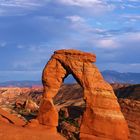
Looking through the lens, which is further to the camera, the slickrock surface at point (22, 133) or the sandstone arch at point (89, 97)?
the sandstone arch at point (89, 97)

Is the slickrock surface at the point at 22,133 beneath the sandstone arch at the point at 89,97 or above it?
beneath

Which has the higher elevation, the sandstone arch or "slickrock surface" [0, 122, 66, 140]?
the sandstone arch

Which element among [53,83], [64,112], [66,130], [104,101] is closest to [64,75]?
[53,83]

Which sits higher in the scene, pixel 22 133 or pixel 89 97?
pixel 89 97

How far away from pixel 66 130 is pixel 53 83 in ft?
30.7

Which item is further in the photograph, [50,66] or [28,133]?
[50,66]

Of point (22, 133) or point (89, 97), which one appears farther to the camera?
point (89, 97)

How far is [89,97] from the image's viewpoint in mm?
28203

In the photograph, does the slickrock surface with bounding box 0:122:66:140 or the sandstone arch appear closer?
the slickrock surface with bounding box 0:122:66:140

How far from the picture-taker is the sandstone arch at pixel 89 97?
2805 centimetres

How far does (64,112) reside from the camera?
5241 centimetres

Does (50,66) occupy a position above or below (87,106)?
above

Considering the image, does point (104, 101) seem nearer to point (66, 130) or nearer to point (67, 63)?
point (67, 63)

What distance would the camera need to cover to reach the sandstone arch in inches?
1104
